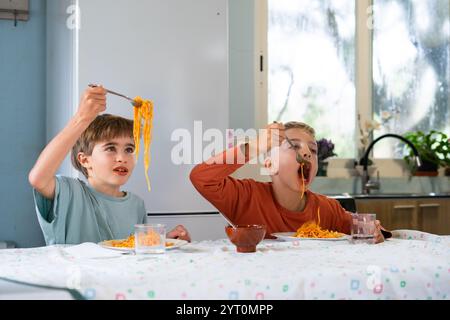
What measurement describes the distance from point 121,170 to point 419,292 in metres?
1.03

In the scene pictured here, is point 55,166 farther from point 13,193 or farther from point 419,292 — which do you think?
point 13,193

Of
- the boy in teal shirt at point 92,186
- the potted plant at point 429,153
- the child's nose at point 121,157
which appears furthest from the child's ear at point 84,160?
the potted plant at point 429,153

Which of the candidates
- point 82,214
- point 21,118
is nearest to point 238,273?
point 82,214

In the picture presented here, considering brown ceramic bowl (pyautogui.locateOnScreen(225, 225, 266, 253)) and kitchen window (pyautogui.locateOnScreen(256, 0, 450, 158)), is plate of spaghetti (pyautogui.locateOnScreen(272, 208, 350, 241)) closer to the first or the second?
brown ceramic bowl (pyautogui.locateOnScreen(225, 225, 266, 253))

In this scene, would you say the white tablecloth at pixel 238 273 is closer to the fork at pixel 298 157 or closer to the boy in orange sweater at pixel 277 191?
the boy in orange sweater at pixel 277 191

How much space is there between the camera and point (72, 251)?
142 centimetres

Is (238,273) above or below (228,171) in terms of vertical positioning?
below

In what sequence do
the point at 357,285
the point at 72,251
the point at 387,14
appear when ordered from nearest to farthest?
the point at 357,285, the point at 72,251, the point at 387,14

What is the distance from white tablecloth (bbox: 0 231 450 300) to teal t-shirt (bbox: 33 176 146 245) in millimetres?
259

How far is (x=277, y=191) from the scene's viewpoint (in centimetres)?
211

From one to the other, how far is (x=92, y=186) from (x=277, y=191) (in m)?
0.66

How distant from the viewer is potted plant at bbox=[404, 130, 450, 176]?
12.7 ft

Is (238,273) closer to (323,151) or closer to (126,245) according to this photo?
(126,245)

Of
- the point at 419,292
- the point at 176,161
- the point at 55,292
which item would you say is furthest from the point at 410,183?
the point at 55,292
